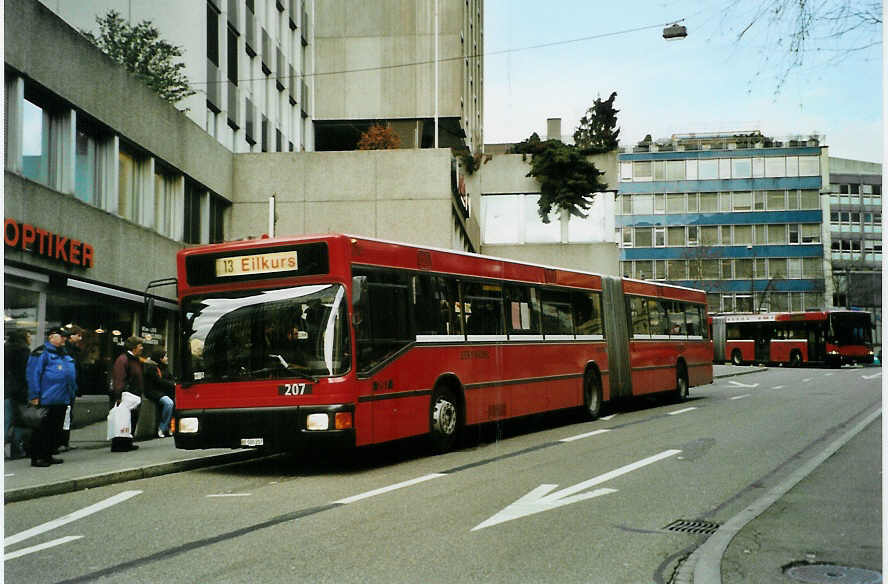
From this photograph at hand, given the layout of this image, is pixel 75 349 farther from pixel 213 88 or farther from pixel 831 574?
pixel 831 574

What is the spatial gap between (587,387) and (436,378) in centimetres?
621

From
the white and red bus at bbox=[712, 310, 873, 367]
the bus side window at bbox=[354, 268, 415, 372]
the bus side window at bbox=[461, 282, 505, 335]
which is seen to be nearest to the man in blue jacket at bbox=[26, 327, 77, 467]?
the bus side window at bbox=[354, 268, 415, 372]

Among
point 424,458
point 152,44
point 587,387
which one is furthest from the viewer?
point 152,44

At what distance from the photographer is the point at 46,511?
30.7 feet

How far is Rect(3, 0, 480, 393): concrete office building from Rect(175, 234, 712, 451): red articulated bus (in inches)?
157

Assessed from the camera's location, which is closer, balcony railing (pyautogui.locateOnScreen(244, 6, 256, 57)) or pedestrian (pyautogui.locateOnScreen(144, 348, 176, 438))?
pedestrian (pyautogui.locateOnScreen(144, 348, 176, 438))

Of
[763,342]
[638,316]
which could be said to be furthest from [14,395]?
[763,342]

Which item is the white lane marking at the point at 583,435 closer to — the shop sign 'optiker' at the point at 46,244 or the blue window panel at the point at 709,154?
the shop sign 'optiker' at the point at 46,244

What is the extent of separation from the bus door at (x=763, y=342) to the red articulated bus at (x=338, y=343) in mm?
42362

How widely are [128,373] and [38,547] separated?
8242mm

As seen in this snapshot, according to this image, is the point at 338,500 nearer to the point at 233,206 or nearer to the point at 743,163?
the point at 233,206

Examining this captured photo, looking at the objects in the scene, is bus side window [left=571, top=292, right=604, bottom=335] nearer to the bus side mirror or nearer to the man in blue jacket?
the bus side mirror

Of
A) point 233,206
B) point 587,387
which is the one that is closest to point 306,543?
point 587,387

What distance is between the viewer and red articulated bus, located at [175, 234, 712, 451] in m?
11.2
